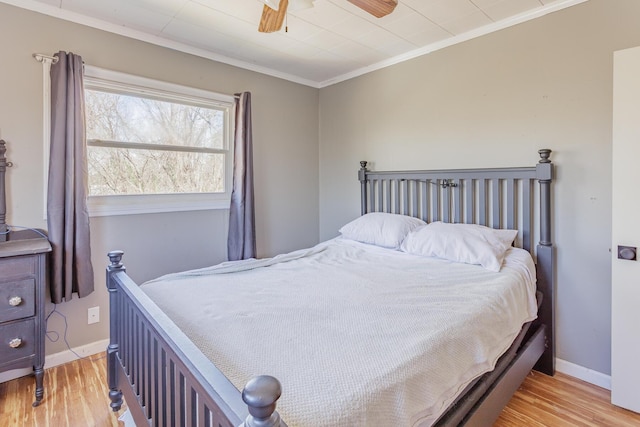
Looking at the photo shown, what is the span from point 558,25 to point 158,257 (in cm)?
338

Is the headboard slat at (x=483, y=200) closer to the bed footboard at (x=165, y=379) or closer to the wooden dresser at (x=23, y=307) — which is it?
the bed footboard at (x=165, y=379)

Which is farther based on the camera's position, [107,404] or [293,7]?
[107,404]

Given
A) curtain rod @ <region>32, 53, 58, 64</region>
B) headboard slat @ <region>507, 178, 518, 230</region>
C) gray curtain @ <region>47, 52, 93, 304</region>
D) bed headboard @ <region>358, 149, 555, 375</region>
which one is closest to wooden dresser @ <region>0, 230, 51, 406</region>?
gray curtain @ <region>47, 52, 93, 304</region>

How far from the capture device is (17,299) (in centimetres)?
195

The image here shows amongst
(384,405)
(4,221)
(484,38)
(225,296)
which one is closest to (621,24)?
(484,38)

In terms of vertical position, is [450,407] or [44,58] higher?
[44,58]

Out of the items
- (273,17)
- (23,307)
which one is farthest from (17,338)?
(273,17)

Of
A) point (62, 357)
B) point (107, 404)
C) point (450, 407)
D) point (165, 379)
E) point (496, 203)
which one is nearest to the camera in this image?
point (165, 379)

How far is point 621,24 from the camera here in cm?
205

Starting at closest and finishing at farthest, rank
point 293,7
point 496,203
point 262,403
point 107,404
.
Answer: point 262,403, point 293,7, point 107,404, point 496,203

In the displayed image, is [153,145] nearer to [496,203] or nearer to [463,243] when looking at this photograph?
[463,243]

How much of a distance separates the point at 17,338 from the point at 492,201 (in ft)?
10.6

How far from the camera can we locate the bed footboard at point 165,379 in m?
0.66

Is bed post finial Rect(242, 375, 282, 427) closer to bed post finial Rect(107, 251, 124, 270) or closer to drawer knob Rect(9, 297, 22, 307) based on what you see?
bed post finial Rect(107, 251, 124, 270)
